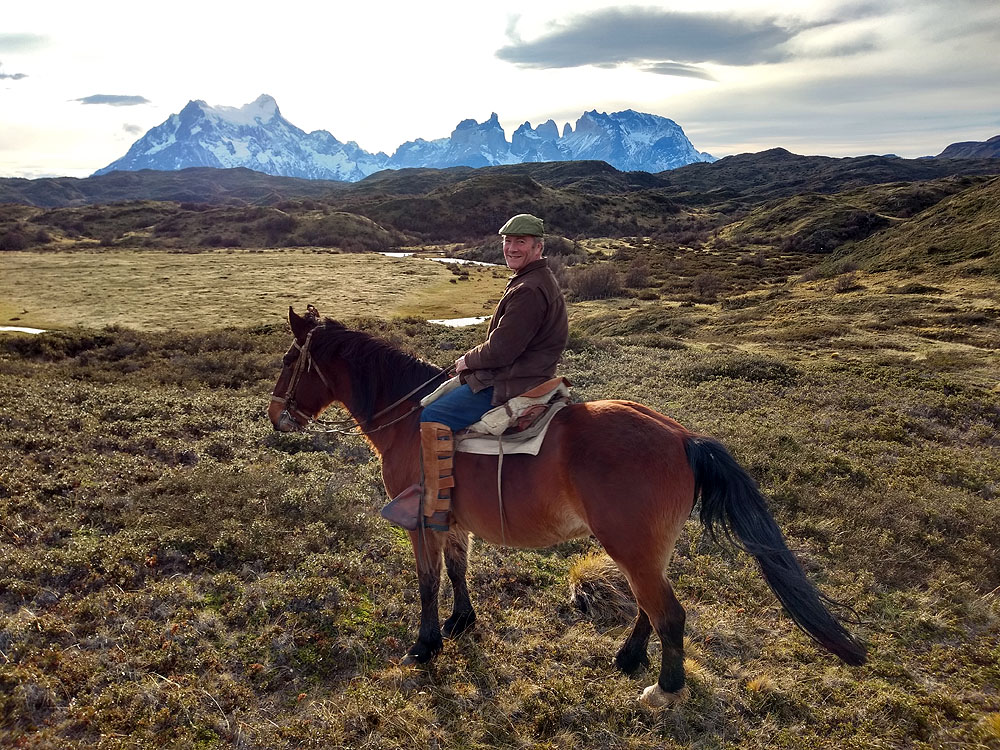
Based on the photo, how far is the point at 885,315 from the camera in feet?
89.0

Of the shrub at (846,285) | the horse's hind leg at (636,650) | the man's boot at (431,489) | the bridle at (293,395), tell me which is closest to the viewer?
the man's boot at (431,489)

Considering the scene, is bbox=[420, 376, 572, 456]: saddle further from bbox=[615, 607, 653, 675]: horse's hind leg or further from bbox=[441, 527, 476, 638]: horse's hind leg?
bbox=[615, 607, 653, 675]: horse's hind leg

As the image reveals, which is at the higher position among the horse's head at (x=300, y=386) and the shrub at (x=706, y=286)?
the shrub at (x=706, y=286)

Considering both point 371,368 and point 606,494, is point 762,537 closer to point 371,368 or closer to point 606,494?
point 606,494

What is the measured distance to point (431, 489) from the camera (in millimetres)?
5148

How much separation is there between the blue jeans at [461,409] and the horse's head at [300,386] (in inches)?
60.3

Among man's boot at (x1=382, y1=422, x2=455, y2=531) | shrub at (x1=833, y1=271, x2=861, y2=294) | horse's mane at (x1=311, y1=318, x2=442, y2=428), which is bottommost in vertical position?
man's boot at (x1=382, y1=422, x2=455, y2=531)

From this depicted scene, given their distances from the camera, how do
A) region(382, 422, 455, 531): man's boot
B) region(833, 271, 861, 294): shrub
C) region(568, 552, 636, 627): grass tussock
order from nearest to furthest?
region(382, 422, 455, 531): man's boot < region(568, 552, 636, 627): grass tussock < region(833, 271, 861, 294): shrub

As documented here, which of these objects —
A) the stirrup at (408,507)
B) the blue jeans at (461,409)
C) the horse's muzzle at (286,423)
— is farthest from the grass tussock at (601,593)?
the horse's muzzle at (286,423)

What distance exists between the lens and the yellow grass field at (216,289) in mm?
31797

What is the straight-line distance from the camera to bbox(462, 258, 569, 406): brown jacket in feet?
15.6

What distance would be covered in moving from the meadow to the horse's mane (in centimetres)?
250

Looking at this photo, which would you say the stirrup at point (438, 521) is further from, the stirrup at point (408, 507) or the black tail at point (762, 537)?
the black tail at point (762, 537)

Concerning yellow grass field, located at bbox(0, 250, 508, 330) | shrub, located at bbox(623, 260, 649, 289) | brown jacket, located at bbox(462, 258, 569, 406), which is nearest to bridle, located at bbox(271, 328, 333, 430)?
brown jacket, located at bbox(462, 258, 569, 406)
